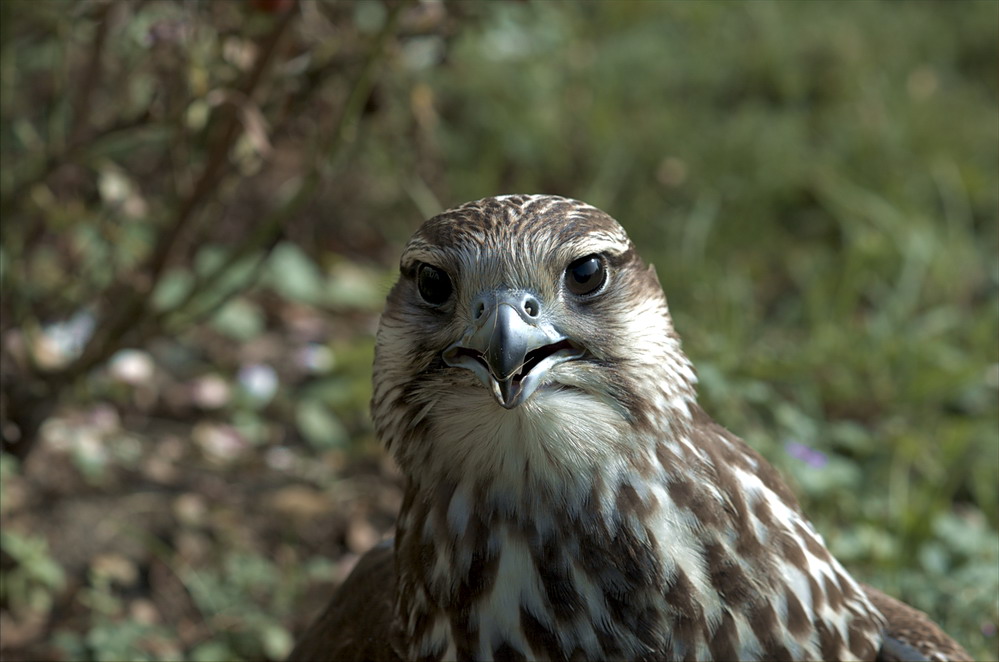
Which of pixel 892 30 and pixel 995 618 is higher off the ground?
pixel 892 30

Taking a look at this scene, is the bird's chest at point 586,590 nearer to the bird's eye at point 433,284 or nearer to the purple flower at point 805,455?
the bird's eye at point 433,284

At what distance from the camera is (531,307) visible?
82.7 inches

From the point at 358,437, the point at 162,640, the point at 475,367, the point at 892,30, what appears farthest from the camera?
the point at 892,30

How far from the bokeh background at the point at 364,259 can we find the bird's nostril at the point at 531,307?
125 cm

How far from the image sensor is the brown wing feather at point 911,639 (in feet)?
7.97

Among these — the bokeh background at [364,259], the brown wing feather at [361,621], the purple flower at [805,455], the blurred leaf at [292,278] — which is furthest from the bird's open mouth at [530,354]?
the blurred leaf at [292,278]

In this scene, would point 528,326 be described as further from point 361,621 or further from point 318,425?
point 318,425

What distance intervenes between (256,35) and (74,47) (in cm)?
129

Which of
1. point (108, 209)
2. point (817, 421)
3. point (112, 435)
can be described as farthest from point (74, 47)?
point (817, 421)

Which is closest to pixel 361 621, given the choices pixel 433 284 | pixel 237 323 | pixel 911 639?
pixel 433 284

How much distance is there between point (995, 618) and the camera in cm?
309

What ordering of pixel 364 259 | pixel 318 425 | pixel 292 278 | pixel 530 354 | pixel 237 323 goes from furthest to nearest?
pixel 364 259
pixel 292 278
pixel 237 323
pixel 318 425
pixel 530 354

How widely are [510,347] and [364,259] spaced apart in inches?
140

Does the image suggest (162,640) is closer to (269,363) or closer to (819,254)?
(269,363)
